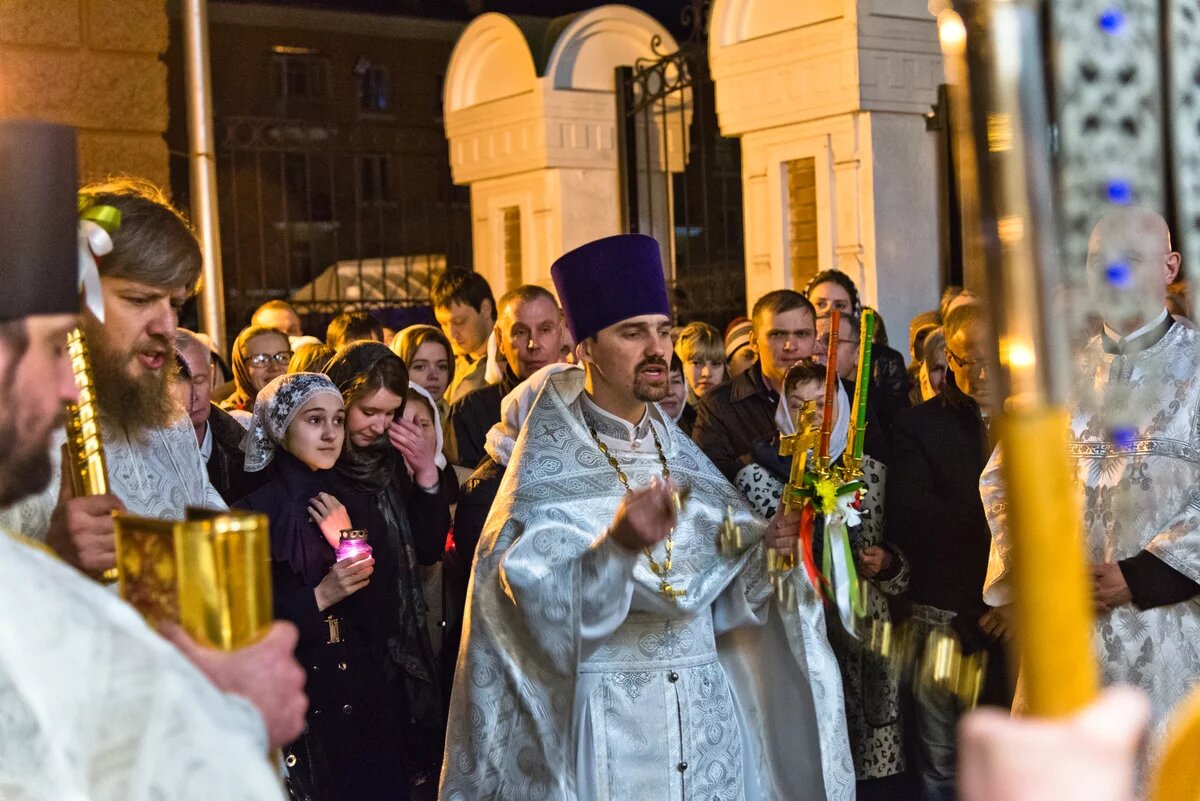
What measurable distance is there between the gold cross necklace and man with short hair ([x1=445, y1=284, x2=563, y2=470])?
2367 millimetres

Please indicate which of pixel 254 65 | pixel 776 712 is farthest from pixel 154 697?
pixel 254 65

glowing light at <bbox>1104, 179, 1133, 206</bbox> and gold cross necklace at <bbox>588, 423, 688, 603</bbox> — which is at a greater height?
glowing light at <bbox>1104, 179, 1133, 206</bbox>

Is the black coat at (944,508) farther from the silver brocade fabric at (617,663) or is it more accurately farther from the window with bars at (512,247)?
the window with bars at (512,247)

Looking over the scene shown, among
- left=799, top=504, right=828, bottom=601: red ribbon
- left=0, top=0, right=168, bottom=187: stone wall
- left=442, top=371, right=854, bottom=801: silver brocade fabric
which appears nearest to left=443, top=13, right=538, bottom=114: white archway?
left=0, top=0, right=168, bottom=187: stone wall

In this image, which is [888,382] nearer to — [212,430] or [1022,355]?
[212,430]

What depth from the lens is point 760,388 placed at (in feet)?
19.0

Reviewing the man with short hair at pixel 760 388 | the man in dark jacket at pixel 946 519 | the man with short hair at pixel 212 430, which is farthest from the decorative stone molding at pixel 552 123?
the man in dark jacket at pixel 946 519

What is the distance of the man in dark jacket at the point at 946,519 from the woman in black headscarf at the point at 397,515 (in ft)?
5.11

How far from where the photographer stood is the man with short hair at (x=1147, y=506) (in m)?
3.68

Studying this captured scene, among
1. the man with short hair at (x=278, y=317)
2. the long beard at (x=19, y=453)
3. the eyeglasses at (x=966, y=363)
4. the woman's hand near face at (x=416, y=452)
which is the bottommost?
the woman's hand near face at (x=416, y=452)

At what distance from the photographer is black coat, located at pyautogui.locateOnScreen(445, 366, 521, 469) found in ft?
20.2

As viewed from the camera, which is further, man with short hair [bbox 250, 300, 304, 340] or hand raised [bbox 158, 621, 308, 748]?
man with short hair [bbox 250, 300, 304, 340]

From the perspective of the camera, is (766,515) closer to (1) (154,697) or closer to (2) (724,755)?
(2) (724,755)

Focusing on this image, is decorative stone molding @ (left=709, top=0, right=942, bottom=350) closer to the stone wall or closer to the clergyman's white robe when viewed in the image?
the stone wall
